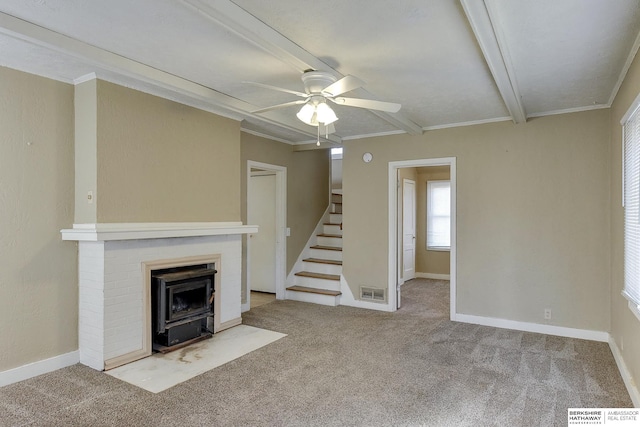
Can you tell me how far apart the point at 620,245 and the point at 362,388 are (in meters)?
2.59

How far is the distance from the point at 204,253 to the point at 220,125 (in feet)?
4.68

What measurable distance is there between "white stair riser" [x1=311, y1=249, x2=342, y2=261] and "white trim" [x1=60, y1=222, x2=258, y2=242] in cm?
236

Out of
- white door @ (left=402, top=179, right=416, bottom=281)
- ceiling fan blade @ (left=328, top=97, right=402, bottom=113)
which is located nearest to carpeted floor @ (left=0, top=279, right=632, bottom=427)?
ceiling fan blade @ (left=328, top=97, right=402, bottom=113)

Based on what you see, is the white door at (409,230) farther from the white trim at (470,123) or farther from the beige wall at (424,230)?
the white trim at (470,123)

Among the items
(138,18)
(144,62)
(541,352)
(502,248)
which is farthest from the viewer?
(502,248)

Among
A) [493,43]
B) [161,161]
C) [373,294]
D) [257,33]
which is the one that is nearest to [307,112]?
[257,33]

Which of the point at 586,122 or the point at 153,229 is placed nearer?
the point at 153,229

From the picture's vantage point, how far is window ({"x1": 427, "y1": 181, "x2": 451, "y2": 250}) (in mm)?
7836

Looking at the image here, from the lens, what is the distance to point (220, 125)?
4.23 m

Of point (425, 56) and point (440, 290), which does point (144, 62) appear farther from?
point (440, 290)

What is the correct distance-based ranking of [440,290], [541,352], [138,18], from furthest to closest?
[440,290] < [541,352] < [138,18]

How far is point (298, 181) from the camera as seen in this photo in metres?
6.24

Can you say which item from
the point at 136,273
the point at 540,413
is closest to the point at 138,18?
the point at 136,273

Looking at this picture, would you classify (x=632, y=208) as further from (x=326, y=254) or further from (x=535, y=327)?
(x=326, y=254)
